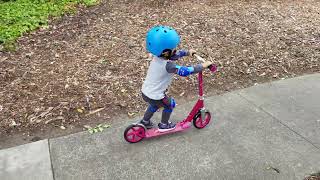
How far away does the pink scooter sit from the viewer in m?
4.24

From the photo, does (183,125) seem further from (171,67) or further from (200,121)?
(171,67)

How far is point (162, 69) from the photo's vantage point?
154 inches

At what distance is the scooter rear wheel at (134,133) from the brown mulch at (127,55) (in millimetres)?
627

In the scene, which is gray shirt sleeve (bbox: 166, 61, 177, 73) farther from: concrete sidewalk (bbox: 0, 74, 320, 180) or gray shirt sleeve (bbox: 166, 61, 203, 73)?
concrete sidewalk (bbox: 0, 74, 320, 180)

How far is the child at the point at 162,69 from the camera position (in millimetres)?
3697

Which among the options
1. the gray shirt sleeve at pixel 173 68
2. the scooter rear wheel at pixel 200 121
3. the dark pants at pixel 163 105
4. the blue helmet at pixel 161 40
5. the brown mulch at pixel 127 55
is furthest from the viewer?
the brown mulch at pixel 127 55

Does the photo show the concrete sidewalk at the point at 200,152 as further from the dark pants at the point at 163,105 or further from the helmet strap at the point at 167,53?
the helmet strap at the point at 167,53

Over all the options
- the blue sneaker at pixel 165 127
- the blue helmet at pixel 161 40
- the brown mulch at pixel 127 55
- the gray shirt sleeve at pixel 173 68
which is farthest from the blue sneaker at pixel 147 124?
the blue helmet at pixel 161 40

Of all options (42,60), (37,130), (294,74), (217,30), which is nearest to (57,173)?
(37,130)

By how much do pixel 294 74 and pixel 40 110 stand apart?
3793mm

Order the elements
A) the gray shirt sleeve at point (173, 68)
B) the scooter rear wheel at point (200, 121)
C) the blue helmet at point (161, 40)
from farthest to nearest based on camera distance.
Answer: the scooter rear wheel at point (200, 121) → the gray shirt sleeve at point (173, 68) → the blue helmet at point (161, 40)

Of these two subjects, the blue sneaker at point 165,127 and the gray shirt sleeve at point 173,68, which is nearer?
the gray shirt sleeve at point 173,68

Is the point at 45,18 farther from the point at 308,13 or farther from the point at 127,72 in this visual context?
the point at 308,13

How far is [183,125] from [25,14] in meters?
4.85
